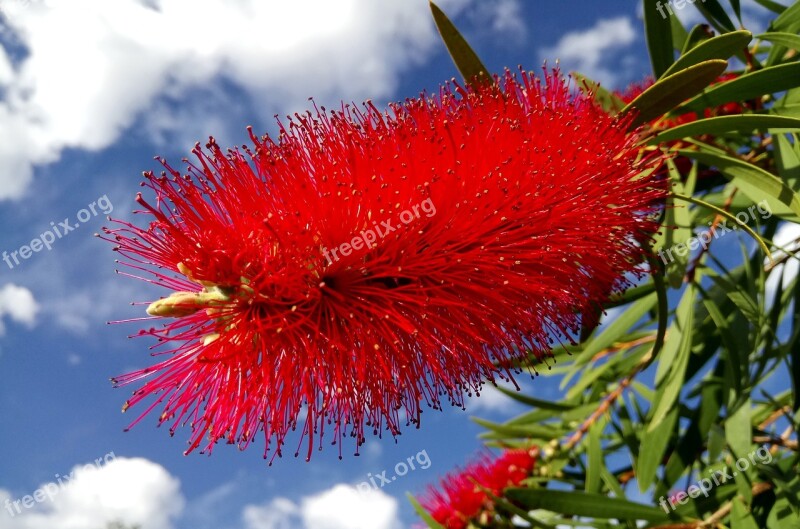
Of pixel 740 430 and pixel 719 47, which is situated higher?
pixel 719 47

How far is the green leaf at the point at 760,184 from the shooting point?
1.62 meters

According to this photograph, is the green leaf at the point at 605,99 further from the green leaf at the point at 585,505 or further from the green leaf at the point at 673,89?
the green leaf at the point at 585,505

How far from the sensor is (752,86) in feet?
5.38

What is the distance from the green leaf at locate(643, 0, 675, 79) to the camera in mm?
1809

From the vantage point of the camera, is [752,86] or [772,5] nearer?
[752,86]

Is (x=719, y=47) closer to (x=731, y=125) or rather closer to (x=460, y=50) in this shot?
(x=731, y=125)

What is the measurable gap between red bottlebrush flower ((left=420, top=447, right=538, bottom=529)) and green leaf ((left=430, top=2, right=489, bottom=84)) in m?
1.68

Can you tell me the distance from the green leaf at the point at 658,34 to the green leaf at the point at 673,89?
27 centimetres

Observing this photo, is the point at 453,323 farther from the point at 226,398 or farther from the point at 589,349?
the point at 589,349

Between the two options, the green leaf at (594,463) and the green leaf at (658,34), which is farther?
the green leaf at (594,463)

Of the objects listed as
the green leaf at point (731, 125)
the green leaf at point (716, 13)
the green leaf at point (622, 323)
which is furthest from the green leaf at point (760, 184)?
the green leaf at point (622, 323)

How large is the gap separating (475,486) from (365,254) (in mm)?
1630

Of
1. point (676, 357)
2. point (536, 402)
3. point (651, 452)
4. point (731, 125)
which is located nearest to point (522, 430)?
point (536, 402)

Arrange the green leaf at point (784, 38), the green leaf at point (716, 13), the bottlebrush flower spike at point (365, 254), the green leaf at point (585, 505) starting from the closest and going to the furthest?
the bottlebrush flower spike at point (365, 254) < the green leaf at point (784, 38) < the green leaf at point (716, 13) < the green leaf at point (585, 505)
